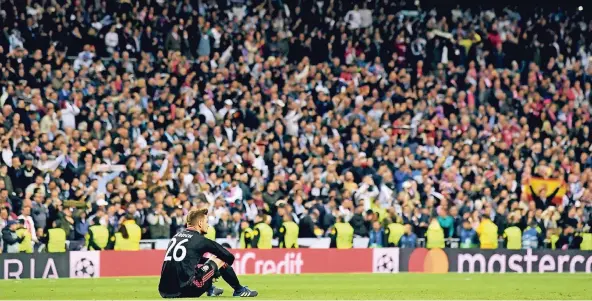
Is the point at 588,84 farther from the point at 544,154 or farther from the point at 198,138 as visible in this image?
the point at 198,138

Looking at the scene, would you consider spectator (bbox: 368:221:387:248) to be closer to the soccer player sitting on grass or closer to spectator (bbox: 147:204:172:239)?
spectator (bbox: 147:204:172:239)

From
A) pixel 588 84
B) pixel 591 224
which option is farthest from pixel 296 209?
pixel 588 84

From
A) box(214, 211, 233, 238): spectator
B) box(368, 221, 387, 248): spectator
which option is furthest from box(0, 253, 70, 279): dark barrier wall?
box(368, 221, 387, 248): spectator

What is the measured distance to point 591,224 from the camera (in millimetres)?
30531

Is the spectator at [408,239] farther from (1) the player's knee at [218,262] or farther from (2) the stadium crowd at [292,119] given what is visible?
(1) the player's knee at [218,262]

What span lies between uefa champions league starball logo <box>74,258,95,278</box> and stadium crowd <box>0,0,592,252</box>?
3.00 feet

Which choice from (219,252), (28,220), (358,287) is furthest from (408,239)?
(219,252)

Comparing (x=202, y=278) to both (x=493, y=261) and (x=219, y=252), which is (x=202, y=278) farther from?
(x=493, y=261)

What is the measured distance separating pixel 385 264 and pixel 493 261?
8.16 feet

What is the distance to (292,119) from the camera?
104 feet

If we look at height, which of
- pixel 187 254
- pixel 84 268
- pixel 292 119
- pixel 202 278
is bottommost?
pixel 84 268

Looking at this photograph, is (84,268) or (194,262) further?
(84,268)

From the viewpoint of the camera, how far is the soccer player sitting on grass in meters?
16.9

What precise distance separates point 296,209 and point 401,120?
5481mm
